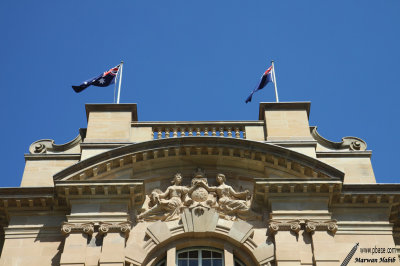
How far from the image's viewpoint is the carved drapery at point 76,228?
20.5 metres

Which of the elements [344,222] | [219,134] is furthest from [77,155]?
[344,222]

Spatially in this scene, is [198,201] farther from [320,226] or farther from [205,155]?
[320,226]

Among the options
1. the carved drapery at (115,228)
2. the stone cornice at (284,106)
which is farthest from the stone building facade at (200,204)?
the stone cornice at (284,106)

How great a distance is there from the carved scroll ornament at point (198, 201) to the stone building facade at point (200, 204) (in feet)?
0.10

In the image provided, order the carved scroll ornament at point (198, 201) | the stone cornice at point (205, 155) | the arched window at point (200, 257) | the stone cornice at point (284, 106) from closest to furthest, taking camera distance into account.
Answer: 1. the arched window at point (200, 257)
2. the carved scroll ornament at point (198, 201)
3. the stone cornice at point (205, 155)
4. the stone cornice at point (284, 106)

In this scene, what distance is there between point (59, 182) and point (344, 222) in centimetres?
792

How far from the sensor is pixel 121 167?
22266 mm

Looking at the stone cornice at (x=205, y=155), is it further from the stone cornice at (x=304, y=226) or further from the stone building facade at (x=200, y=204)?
the stone cornice at (x=304, y=226)

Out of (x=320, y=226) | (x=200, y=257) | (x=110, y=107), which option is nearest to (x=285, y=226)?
(x=320, y=226)

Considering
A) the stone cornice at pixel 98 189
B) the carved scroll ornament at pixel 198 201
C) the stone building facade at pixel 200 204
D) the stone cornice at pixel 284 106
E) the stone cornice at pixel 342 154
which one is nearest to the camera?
the stone building facade at pixel 200 204

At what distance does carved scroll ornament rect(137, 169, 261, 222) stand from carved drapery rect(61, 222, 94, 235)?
Answer: 4.81 ft

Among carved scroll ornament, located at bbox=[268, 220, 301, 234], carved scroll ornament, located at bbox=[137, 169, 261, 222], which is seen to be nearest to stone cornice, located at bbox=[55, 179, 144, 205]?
carved scroll ornament, located at bbox=[137, 169, 261, 222]

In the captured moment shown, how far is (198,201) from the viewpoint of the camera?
21.8m

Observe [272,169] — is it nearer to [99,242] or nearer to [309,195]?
[309,195]
